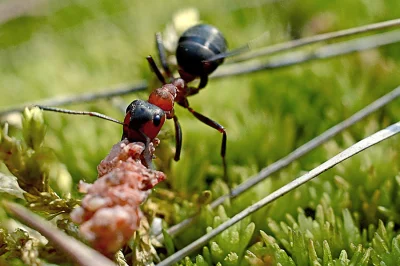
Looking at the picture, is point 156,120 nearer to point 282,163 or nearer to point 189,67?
point 282,163

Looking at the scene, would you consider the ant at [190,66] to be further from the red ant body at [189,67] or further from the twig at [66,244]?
the twig at [66,244]

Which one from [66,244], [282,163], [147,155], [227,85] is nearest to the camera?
[66,244]

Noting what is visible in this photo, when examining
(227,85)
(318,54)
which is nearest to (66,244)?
(227,85)

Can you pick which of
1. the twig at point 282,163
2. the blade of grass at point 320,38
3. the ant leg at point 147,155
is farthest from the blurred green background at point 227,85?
the ant leg at point 147,155

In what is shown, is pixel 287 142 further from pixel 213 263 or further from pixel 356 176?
pixel 213 263

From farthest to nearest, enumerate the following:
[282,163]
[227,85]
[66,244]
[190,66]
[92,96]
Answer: [227,85] → [92,96] → [190,66] → [282,163] → [66,244]

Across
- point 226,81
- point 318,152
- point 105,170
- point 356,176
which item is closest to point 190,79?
point 226,81
